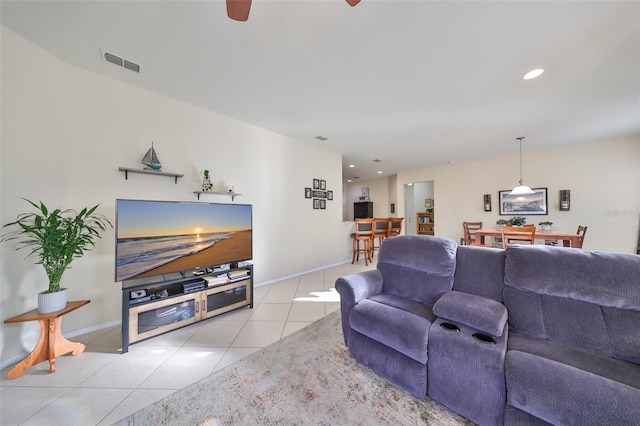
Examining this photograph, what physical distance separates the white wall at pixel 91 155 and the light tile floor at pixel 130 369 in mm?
500

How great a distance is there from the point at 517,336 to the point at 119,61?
3.92 m

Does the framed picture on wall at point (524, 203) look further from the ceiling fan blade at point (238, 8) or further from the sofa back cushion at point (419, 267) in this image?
the ceiling fan blade at point (238, 8)

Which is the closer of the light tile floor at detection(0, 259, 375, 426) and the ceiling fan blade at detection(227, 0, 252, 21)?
the ceiling fan blade at detection(227, 0, 252, 21)

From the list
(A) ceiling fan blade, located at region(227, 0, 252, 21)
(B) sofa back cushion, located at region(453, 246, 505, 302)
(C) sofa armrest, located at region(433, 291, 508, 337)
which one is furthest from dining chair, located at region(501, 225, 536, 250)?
(A) ceiling fan blade, located at region(227, 0, 252, 21)

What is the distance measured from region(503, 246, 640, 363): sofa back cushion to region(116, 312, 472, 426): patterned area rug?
2.63 ft

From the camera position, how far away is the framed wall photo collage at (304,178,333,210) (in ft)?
14.5

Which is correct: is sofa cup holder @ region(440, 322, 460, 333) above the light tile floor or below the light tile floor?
above

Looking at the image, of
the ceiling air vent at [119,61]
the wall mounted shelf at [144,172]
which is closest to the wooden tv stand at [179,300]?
the wall mounted shelf at [144,172]

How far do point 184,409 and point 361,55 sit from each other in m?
2.96

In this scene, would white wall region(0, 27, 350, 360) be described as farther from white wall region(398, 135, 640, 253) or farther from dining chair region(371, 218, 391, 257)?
white wall region(398, 135, 640, 253)

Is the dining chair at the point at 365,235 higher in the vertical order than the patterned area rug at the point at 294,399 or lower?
higher

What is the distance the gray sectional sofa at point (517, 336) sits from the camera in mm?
972

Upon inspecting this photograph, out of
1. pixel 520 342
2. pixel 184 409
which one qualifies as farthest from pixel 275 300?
pixel 520 342

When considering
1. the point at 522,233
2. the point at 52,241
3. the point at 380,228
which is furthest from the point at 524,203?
the point at 52,241
